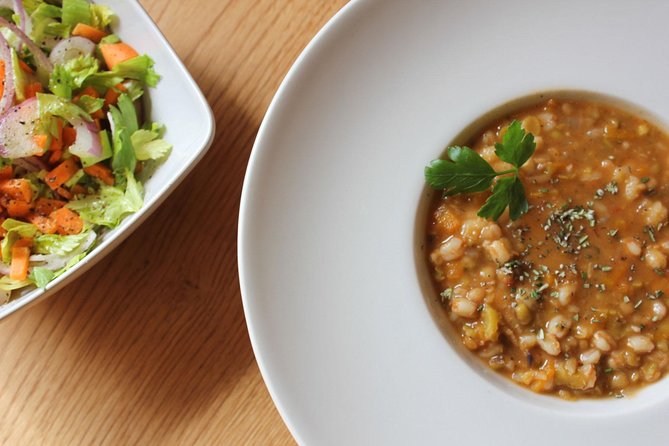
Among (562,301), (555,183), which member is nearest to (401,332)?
→ (562,301)

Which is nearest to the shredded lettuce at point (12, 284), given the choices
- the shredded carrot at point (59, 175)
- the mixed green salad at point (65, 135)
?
the mixed green salad at point (65, 135)

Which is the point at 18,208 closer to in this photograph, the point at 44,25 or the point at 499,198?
the point at 44,25

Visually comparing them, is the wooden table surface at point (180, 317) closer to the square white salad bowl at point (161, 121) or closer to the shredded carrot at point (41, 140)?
the square white salad bowl at point (161, 121)

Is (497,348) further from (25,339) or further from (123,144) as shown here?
(25,339)

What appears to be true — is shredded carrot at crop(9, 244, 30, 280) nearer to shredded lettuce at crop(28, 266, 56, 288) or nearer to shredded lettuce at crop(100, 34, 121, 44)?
shredded lettuce at crop(28, 266, 56, 288)

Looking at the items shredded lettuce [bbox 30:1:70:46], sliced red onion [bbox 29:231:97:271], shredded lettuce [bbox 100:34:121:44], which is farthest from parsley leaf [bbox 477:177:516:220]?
shredded lettuce [bbox 30:1:70:46]
